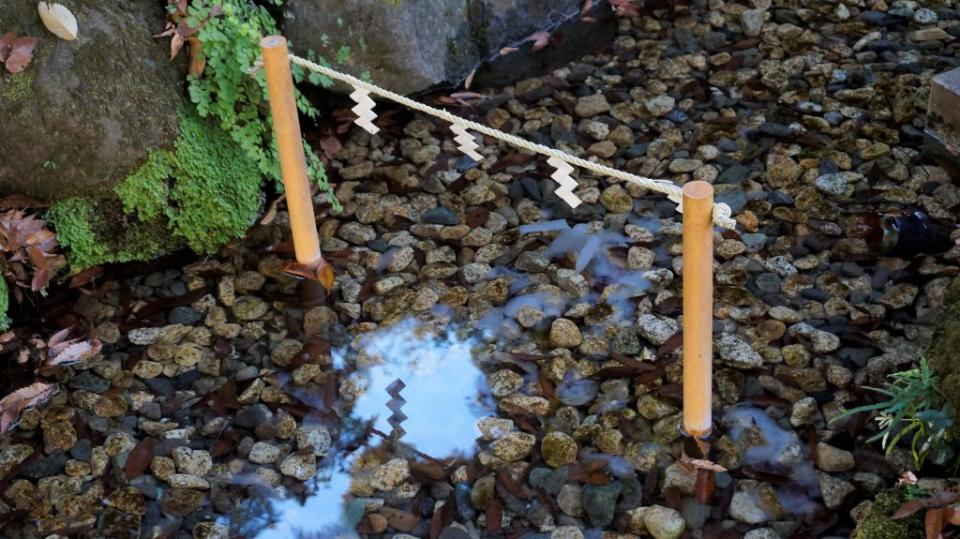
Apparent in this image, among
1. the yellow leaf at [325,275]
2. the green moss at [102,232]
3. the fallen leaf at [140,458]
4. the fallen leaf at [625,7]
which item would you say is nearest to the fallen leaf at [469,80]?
the fallen leaf at [625,7]

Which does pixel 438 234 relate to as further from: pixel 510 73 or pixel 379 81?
pixel 510 73

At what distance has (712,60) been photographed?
14.0ft

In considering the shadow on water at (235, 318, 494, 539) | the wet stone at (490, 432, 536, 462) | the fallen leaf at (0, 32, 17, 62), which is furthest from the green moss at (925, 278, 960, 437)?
the fallen leaf at (0, 32, 17, 62)

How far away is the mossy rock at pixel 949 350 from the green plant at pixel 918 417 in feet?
0.08

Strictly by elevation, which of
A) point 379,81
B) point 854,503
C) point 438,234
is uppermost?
point 379,81

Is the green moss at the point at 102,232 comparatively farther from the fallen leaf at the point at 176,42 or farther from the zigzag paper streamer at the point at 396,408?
the zigzag paper streamer at the point at 396,408

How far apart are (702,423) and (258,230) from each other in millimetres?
1633

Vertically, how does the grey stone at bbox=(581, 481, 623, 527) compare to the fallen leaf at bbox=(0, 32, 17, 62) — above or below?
below

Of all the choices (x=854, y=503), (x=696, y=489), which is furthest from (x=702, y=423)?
(x=854, y=503)

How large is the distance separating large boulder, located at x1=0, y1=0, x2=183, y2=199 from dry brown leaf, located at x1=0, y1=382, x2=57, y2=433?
609 millimetres

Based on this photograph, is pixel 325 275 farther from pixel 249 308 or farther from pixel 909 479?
pixel 909 479

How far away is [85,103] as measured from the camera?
128 inches

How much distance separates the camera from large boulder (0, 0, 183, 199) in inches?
126

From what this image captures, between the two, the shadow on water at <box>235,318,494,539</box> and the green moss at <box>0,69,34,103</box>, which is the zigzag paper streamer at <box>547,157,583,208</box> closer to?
the shadow on water at <box>235,318,494,539</box>
